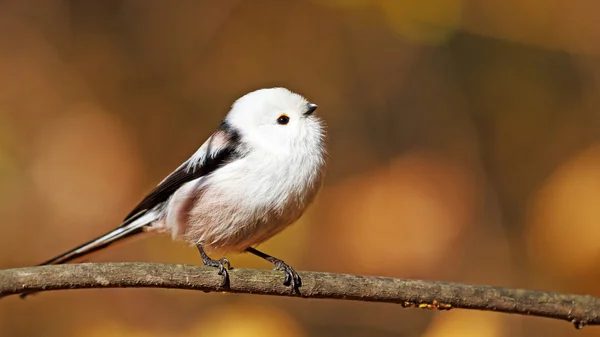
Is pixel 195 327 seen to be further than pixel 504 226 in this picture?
No

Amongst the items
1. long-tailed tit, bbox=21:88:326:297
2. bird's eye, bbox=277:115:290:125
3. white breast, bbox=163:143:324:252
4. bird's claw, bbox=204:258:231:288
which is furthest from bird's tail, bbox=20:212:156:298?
bird's eye, bbox=277:115:290:125

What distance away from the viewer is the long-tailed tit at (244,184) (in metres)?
2.02

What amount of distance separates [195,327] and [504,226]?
1.60 metres

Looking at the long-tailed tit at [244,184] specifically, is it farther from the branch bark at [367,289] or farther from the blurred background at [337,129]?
the blurred background at [337,129]

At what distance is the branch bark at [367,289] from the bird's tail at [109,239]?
519 millimetres

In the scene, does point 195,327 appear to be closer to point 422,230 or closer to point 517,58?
point 422,230

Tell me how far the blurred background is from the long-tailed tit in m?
0.62

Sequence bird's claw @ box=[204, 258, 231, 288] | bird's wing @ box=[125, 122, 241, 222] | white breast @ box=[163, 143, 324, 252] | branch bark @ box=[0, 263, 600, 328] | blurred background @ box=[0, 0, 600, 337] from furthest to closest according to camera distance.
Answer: blurred background @ box=[0, 0, 600, 337]
bird's wing @ box=[125, 122, 241, 222]
white breast @ box=[163, 143, 324, 252]
bird's claw @ box=[204, 258, 231, 288]
branch bark @ box=[0, 263, 600, 328]

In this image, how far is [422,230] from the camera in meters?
3.26

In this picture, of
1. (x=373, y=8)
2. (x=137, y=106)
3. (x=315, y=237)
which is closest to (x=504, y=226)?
(x=315, y=237)

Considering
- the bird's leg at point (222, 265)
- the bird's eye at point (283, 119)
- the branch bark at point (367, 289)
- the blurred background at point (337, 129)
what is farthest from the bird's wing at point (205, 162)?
the blurred background at point (337, 129)

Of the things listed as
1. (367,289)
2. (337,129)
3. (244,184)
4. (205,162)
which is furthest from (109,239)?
(337,129)

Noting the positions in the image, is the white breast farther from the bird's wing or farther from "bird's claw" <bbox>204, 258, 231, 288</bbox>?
"bird's claw" <bbox>204, 258, 231, 288</bbox>

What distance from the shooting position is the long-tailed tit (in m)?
2.02
